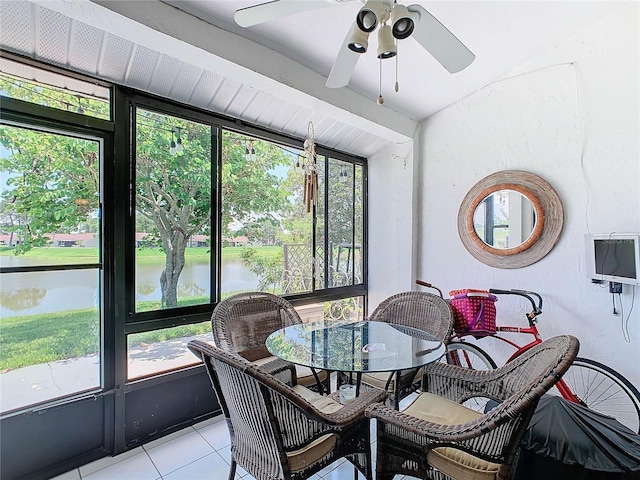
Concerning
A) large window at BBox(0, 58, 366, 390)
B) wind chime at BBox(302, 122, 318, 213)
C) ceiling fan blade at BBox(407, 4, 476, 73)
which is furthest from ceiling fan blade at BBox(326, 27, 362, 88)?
large window at BBox(0, 58, 366, 390)

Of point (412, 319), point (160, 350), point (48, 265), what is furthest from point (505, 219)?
point (48, 265)

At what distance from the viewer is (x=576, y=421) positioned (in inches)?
62.4

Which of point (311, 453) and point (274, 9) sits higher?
point (274, 9)

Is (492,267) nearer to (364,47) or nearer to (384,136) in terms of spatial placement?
(384,136)

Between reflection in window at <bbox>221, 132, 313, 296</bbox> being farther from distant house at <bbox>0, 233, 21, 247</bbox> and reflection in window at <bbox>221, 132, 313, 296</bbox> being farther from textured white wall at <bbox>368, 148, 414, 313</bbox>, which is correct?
distant house at <bbox>0, 233, 21, 247</bbox>

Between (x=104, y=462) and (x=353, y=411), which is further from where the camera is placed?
(x=104, y=462)

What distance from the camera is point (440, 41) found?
1.58 meters

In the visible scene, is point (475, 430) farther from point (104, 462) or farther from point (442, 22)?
point (442, 22)

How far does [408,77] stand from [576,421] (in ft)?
8.40

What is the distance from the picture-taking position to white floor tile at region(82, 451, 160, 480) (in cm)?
198

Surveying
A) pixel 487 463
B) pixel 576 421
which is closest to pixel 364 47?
pixel 487 463

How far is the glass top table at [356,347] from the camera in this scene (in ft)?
5.62

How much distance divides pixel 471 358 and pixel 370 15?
10.0 feet

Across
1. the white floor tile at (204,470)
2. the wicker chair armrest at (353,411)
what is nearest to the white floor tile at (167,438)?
the white floor tile at (204,470)
